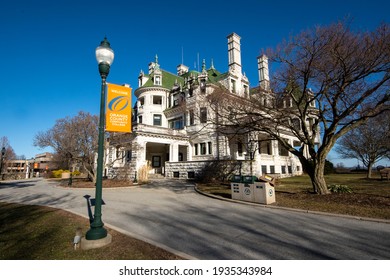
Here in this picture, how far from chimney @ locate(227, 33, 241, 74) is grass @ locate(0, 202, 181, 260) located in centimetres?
2838

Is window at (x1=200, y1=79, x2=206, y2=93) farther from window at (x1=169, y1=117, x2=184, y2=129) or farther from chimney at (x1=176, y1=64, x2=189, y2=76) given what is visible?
chimney at (x1=176, y1=64, x2=189, y2=76)

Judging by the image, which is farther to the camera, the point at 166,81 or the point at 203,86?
the point at 166,81

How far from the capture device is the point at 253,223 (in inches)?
271

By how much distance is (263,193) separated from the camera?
33.2 ft

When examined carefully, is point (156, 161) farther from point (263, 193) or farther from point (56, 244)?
point (56, 244)

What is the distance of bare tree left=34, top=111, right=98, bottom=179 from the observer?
76.8 feet

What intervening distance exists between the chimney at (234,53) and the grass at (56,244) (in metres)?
28.4

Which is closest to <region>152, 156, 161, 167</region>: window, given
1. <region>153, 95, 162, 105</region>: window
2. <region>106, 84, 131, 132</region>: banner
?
<region>153, 95, 162, 105</region>: window

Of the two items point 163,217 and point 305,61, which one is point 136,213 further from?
point 305,61

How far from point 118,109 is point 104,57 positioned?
1.46 metres

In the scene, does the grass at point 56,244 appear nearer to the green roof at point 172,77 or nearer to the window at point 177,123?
the window at point 177,123

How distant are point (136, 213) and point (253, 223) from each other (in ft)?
15.9

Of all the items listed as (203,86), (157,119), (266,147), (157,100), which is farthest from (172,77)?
(266,147)
